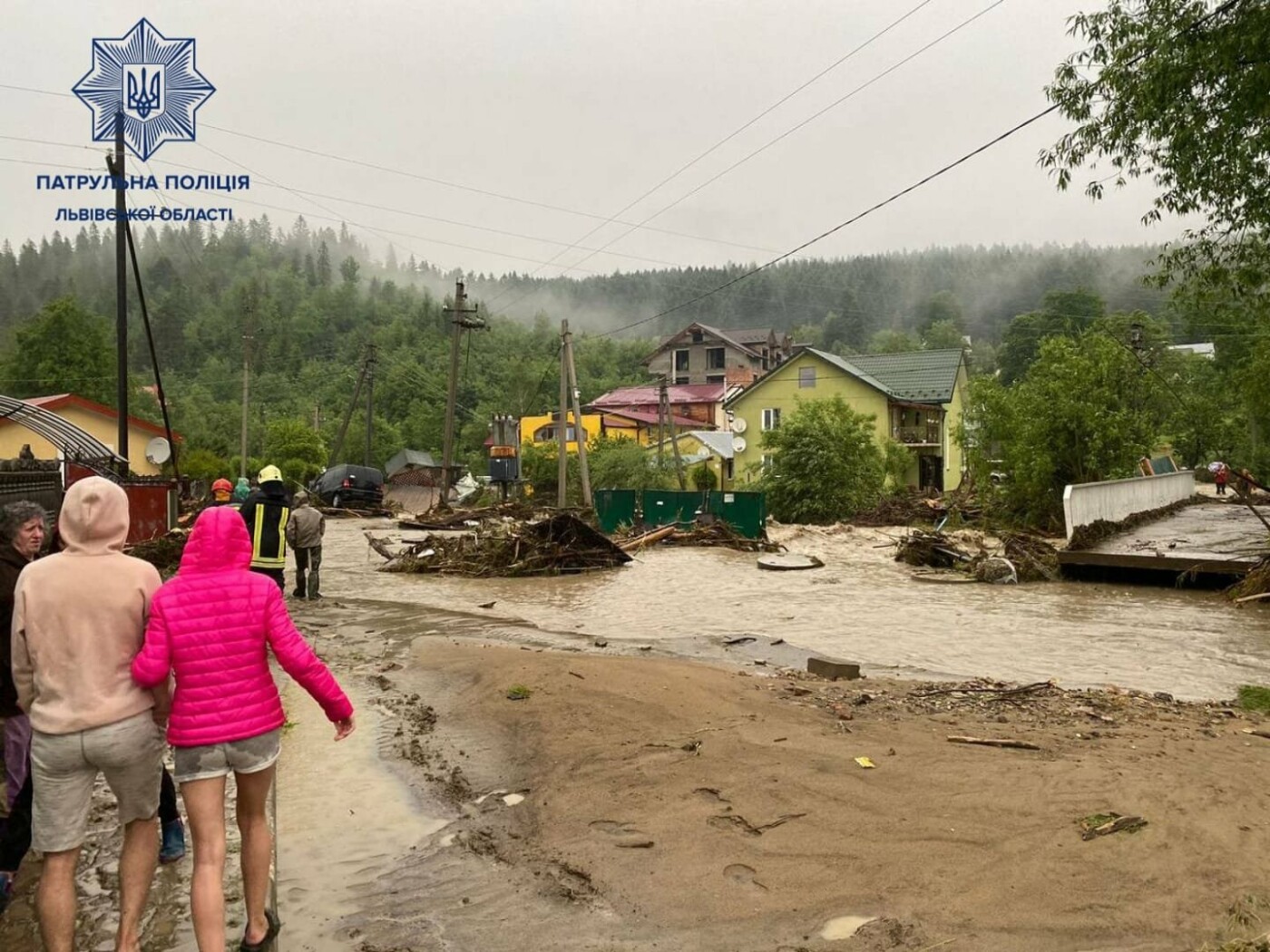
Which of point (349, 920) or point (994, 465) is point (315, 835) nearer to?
point (349, 920)

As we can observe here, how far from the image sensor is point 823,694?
25.8ft

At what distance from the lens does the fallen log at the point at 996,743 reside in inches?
235

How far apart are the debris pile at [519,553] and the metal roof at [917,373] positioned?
34094mm

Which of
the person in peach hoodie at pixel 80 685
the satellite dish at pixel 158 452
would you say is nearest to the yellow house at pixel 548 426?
the satellite dish at pixel 158 452

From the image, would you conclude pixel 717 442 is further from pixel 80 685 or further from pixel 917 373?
pixel 80 685

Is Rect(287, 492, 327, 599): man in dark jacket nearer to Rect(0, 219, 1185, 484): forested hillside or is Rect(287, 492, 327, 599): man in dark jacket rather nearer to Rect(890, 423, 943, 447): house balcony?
Rect(0, 219, 1185, 484): forested hillside

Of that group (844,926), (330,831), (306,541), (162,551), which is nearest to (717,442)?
(162,551)

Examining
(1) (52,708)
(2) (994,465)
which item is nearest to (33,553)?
(1) (52,708)

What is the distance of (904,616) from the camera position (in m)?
15.4

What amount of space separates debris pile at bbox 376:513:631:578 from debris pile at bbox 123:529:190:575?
4.98 m

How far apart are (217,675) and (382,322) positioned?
129 metres

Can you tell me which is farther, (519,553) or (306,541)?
(519,553)

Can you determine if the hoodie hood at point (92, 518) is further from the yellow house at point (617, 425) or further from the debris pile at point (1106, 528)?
the yellow house at point (617, 425)

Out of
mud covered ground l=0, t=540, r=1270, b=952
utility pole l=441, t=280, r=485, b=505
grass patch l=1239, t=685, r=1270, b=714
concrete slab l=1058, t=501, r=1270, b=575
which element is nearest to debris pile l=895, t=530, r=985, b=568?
concrete slab l=1058, t=501, r=1270, b=575
